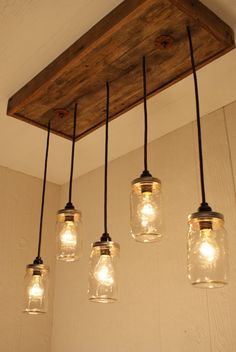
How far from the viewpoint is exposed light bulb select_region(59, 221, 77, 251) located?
1580mm

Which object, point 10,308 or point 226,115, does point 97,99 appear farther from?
point 10,308

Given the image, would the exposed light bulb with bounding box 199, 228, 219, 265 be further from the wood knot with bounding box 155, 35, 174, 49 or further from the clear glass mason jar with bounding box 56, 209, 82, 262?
the wood knot with bounding box 155, 35, 174, 49

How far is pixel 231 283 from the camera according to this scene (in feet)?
6.04

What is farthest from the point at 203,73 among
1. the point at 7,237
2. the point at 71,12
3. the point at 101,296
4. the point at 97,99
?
the point at 7,237

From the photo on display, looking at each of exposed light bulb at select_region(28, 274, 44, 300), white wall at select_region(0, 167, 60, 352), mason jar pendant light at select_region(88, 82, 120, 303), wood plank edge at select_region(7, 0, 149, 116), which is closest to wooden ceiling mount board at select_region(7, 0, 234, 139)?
wood plank edge at select_region(7, 0, 149, 116)

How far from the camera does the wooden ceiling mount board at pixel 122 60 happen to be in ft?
4.81

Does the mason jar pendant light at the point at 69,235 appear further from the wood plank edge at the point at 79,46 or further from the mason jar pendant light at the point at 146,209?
the wood plank edge at the point at 79,46

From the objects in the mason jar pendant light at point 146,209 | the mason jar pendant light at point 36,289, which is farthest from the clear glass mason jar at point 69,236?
the mason jar pendant light at point 146,209

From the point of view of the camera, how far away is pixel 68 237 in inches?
62.7

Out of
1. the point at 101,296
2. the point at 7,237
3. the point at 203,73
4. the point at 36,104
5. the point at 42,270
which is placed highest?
the point at 203,73

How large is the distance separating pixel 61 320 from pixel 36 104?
1416 mm

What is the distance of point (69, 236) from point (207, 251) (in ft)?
1.93

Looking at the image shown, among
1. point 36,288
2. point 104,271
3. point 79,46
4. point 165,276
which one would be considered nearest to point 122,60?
point 79,46

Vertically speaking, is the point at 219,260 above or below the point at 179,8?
below
